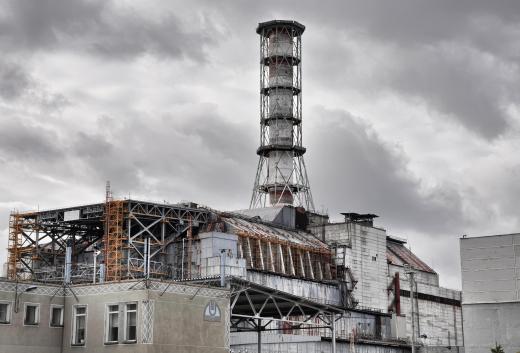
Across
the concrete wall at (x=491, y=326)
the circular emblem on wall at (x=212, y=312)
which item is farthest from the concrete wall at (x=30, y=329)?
the concrete wall at (x=491, y=326)

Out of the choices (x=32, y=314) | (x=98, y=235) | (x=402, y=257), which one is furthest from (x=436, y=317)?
(x=32, y=314)

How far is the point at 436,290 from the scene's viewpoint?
124125 millimetres

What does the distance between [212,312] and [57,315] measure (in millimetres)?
9466

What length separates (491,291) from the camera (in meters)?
77.8

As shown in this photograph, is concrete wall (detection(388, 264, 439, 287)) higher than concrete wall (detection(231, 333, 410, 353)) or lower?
higher

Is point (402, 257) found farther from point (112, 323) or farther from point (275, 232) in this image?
point (112, 323)

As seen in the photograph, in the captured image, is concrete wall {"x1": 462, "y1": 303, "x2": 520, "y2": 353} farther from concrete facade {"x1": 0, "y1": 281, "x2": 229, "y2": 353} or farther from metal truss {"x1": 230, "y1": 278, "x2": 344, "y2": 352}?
concrete facade {"x1": 0, "y1": 281, "x2": 229, "y2": 353}

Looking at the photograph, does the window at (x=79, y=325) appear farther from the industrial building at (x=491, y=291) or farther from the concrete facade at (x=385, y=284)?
the concrete facade at (x=385, y=284)

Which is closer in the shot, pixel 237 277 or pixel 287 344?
pixel 237 277

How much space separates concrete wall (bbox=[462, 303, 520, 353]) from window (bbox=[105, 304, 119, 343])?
128ft

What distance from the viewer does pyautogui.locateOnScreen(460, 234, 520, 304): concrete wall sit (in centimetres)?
7744

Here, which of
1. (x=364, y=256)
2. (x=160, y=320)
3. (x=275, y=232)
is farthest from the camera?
(x=364, y=256)

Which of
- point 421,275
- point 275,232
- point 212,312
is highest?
point 275,232

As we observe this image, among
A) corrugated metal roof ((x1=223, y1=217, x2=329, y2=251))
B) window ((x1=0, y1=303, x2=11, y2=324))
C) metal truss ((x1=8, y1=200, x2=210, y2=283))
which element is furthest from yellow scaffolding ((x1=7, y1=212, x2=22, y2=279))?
window ((x1=0, y1=303, x2=11, y2=324))
